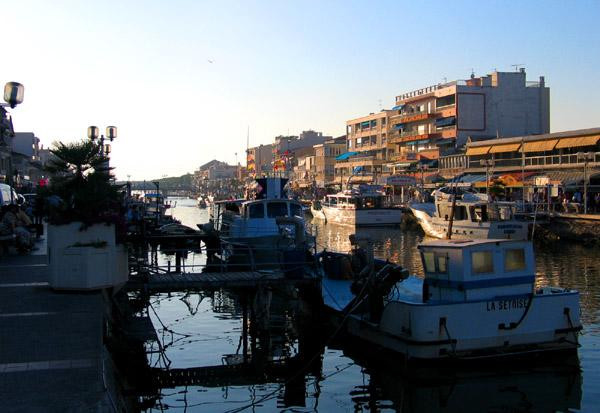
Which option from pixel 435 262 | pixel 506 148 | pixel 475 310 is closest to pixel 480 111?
pixel 506 148

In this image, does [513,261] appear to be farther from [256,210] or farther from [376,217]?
[376,217]

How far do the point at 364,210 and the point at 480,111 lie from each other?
2661 cm

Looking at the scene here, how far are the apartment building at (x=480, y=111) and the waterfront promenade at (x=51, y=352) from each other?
261 ft

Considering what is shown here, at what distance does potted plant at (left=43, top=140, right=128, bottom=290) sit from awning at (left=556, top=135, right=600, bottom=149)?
178 feet

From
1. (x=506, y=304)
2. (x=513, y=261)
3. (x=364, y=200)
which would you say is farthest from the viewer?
(x=364, y=200)

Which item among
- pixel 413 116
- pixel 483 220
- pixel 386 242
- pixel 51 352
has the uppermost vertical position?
pixel 413 116


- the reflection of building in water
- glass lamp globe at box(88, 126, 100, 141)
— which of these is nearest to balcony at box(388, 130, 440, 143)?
the reflection of building in water

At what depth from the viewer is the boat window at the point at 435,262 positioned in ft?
61.1

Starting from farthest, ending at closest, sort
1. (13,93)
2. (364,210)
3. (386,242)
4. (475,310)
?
(364,210) < (386,242) < (13,93) < (475,310)

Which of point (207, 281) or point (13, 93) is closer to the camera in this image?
point (207, 281)

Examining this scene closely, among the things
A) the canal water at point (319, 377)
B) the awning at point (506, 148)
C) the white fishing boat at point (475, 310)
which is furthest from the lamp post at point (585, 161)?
the white fishing boat at point (475, 310)

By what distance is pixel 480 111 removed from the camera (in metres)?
92.1

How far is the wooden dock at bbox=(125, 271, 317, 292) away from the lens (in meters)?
19.8

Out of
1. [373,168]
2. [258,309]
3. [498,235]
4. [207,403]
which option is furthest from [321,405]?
[373,168]
